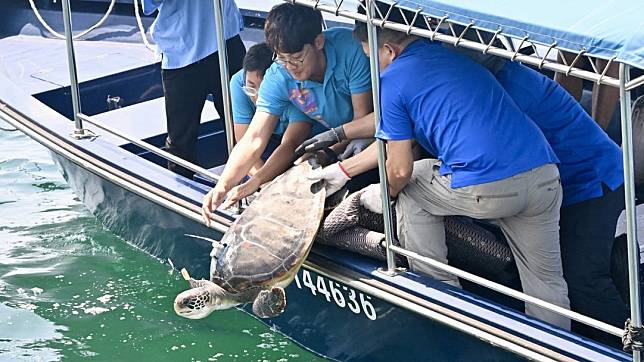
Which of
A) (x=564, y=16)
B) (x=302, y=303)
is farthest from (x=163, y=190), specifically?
(x=564, y=16)

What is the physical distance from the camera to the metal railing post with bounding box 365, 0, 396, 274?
3838 mm

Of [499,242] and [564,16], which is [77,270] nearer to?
[499,242]

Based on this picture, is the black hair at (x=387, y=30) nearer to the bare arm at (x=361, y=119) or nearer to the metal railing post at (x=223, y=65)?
the bare arm at (x=361, y=119)

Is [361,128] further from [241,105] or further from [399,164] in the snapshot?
[241,105]

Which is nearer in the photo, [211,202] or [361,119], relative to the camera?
[361,119]

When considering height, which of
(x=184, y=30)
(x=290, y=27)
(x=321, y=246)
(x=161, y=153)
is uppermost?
(x=290, y=27)

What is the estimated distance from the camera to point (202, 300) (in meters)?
4.44

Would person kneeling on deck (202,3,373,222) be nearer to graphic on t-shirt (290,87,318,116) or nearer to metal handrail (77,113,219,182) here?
graphic on t-shirt (290,87,318,116)

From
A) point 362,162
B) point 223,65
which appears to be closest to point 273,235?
point 362,162

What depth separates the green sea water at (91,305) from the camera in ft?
17.1

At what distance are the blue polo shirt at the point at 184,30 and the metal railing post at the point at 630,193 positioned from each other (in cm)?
252

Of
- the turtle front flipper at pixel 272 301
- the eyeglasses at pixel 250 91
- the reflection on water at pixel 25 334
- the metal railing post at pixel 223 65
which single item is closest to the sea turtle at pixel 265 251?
the turtle front flipper at pixel 272 301

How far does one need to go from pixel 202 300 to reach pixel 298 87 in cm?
93

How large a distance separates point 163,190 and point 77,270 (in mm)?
1205
